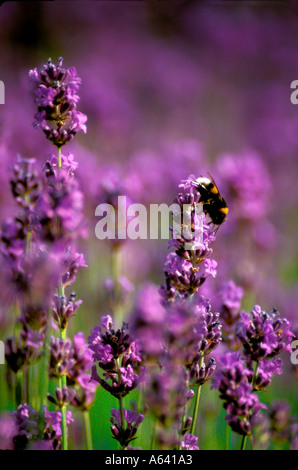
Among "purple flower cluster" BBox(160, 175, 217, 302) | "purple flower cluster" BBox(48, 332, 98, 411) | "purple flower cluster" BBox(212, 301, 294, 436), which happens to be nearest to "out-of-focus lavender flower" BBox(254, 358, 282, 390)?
"purple flower cluster" BBox(212, 301, 294, 436)

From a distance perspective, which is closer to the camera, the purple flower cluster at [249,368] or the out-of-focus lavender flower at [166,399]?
the out-of-focus lavender flower at [166,399]

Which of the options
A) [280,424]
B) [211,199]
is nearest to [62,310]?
[211,199]

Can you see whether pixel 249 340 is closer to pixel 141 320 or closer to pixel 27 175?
pixel 141 320

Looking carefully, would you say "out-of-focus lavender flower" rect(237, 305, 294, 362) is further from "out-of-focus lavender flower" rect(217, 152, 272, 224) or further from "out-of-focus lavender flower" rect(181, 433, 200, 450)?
"out-of-focus lavender flower" rect(217, 152, 272, 224)

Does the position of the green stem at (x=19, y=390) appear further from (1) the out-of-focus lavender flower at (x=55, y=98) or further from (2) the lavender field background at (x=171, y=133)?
(1) the out-of-focus lavender flower at (x=55, y=98)

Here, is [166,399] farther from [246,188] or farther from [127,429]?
[246,188]

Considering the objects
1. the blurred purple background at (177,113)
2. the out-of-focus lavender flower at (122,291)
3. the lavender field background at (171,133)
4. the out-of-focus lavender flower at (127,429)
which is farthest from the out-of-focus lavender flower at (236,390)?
the out-of-focus lavender flower at (122,291)
